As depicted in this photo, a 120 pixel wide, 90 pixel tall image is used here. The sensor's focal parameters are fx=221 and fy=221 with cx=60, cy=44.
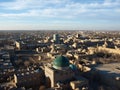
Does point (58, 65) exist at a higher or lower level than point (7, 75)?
higher

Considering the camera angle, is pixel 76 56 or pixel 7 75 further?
pixel 76 56

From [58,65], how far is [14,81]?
→ 5085 mm

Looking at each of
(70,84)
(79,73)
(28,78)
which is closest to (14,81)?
(28,78)

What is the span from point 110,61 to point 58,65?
16.8 meters

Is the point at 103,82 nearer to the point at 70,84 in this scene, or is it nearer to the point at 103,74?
the point at 103,74

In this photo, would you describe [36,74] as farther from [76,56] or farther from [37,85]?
[76,56]

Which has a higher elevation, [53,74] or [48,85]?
[53,74]

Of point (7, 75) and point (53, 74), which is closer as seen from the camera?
point (53, 74)

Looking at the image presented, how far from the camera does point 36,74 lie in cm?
2455

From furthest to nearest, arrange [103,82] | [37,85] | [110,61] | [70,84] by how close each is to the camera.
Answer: [110,61]
[103,82]
[37,85]
[70,84]

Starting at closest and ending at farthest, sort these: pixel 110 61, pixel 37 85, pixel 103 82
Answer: pixel 37 85 → pixel 103 82 → pixel 110 61

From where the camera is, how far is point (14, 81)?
947 inches

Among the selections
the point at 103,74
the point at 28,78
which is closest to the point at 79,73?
the point at 103,74

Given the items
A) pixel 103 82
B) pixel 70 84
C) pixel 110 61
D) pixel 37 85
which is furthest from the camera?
pixel 110 61
